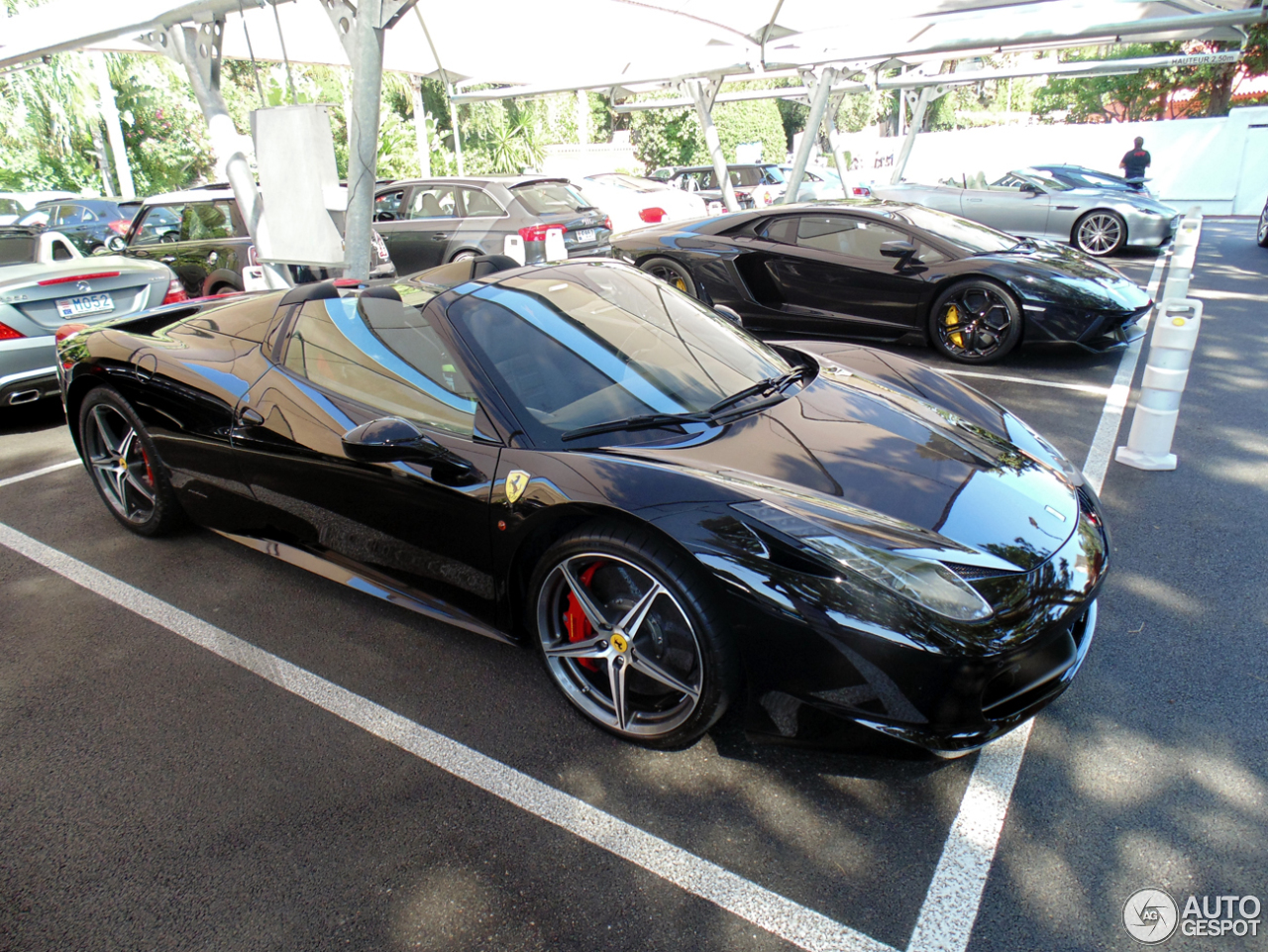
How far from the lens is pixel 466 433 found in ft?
8.81

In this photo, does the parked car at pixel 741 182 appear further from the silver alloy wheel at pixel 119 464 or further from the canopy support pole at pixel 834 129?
the silver alloy wheel at pixel 119 464

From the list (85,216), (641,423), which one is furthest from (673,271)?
(85,216)

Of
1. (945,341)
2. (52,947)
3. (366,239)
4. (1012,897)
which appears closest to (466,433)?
(52,947)

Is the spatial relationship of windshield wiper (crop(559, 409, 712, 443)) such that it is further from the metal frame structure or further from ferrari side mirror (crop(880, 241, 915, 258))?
ferrari side mirror (crop(880, 241, 915, 258))

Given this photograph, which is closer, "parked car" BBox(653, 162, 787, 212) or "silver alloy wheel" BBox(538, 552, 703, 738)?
"silver alloy wheel" BBox(538, 552, 703, 738)

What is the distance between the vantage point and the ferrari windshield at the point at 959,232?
6668 millimetres

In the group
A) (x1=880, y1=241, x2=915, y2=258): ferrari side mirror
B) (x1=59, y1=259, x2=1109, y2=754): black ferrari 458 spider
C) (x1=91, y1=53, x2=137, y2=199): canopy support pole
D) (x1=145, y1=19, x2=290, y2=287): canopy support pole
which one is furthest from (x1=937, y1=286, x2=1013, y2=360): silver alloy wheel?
(x1=91, y1=53, x2=137, y2=199): canopy support pole

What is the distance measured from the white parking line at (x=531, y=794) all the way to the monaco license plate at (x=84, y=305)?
3.10 metres

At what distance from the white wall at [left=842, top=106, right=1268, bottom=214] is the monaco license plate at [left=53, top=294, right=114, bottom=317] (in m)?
19.2

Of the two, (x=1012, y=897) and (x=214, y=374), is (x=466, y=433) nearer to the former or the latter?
(x=214, y=374)

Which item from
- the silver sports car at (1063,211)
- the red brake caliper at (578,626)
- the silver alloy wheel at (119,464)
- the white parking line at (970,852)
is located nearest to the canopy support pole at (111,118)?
the silver sports car at (1063,211)

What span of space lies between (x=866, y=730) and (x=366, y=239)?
17.3 ft

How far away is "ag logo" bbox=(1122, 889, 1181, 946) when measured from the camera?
1857mm

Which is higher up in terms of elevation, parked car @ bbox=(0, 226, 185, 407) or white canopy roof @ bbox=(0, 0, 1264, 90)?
white canopy roof @ bbox=(0, 0, 1264, 90)
